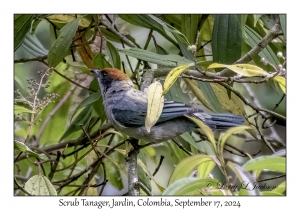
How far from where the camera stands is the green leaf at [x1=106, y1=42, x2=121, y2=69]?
2.43m

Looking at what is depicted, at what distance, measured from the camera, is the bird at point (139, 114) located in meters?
2.23

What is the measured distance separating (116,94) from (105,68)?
0.47 ft

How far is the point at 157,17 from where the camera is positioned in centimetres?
236

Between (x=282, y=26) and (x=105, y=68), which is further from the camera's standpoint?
(x=105, y=68)

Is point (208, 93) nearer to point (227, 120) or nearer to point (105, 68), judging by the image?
point (227, 120)

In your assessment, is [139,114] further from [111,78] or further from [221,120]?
[221,120]

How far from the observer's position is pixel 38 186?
210 centimetres

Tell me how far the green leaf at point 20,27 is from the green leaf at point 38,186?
633mm

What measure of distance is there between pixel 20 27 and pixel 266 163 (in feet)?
4.30

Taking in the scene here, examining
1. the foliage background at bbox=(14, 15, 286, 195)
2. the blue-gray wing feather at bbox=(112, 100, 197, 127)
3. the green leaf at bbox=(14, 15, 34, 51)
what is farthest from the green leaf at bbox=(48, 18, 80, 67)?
the blue-gray wing feather at bbox=(112, 100, 197, 127)

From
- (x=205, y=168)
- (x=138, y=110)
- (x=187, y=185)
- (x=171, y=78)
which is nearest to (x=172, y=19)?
(x=138, y=110)

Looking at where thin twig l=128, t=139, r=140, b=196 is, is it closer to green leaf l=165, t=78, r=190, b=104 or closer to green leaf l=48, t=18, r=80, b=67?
green leaf l=165, t=78, r=190, b=104

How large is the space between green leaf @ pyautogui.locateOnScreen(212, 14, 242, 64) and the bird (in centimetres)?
27
